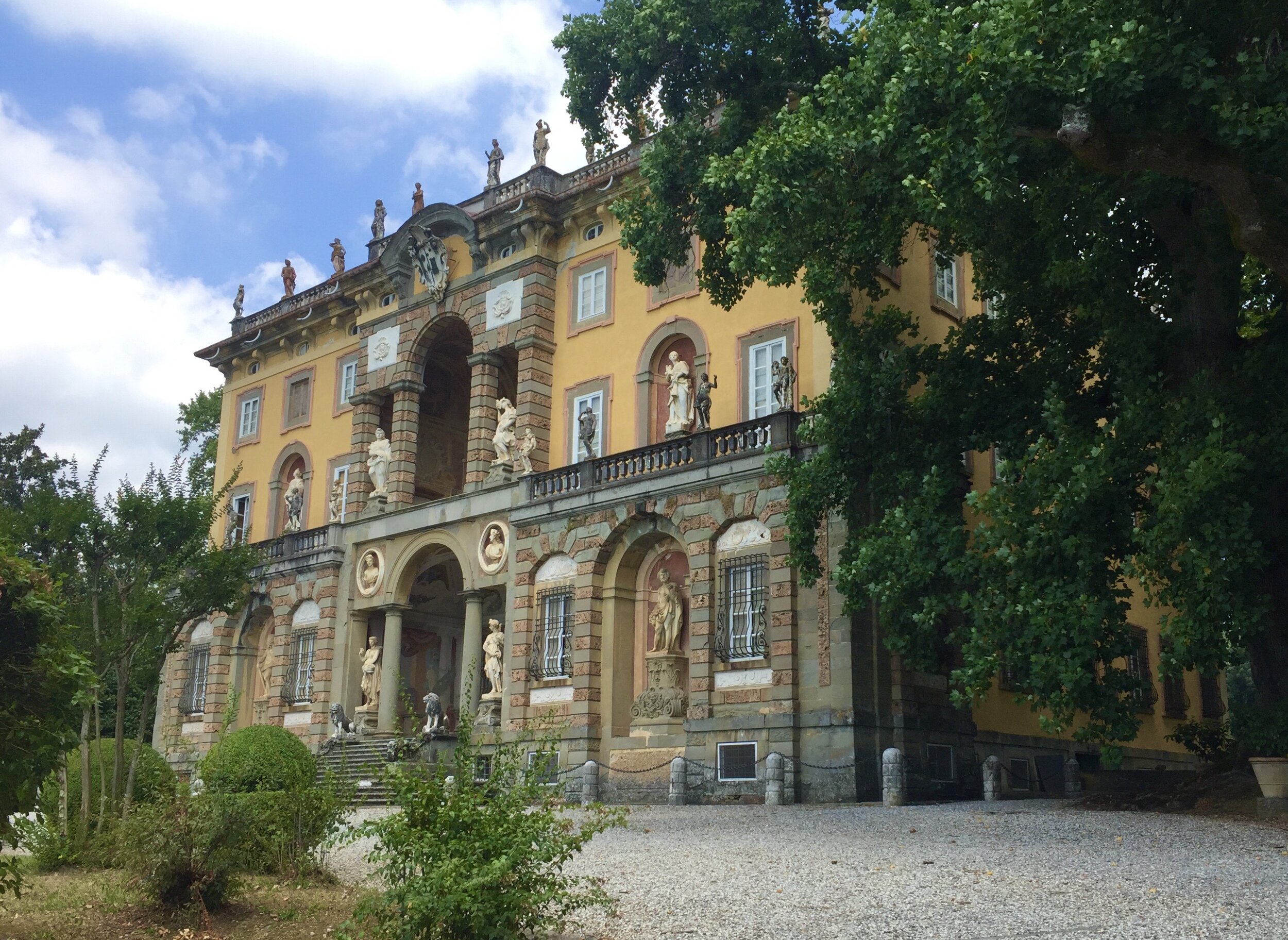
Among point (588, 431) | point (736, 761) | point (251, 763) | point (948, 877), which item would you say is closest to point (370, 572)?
point (588, 431)

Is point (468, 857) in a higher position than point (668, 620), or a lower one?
lower

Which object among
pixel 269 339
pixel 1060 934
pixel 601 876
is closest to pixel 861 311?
pixel 601 876

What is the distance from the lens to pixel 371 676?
101 feet

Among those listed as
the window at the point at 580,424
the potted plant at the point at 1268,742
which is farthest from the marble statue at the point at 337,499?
the potted plant at the point at 1268,742

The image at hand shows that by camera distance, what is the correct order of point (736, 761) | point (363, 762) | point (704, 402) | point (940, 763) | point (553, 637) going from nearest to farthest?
point (736, 761) < point (940, 763) < point (704, 402) < point (553, 637) < point (363, 762)

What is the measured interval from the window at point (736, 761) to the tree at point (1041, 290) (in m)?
4.58

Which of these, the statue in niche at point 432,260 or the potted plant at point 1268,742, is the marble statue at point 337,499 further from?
the potted plant at point 1268,742

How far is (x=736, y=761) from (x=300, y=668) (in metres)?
14.4

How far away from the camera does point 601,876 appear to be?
11.9m

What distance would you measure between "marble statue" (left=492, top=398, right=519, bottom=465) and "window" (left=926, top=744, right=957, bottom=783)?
11117 mm

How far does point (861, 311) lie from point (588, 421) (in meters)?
6.26

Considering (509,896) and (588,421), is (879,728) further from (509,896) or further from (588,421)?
(509,896)

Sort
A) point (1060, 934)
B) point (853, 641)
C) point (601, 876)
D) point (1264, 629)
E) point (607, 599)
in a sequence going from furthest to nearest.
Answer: point (607, 599) → point (853, 641) → point (1264, 629) → point (601, 876) → point (1060, 934)

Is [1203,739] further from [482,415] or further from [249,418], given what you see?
[249,418]
